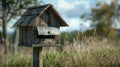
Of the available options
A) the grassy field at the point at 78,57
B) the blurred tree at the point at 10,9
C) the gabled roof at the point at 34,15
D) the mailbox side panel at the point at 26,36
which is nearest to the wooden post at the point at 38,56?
the mailbox side panel at the point at 26,36

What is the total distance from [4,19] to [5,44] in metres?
1.45

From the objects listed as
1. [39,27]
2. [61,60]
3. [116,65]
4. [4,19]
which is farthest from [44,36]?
[4,19]

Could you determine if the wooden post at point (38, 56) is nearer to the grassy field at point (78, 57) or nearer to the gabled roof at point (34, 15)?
the gabled roof at point (34, 15)

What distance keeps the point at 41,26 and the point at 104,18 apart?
119 feet

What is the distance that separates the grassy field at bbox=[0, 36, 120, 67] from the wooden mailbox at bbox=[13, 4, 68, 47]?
4.97 ft

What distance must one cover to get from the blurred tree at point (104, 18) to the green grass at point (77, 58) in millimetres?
31855

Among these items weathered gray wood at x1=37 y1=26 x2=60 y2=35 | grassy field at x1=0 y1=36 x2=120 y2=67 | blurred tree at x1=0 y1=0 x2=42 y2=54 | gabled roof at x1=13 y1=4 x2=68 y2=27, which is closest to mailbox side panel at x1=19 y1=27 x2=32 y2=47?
gabled roof at x1=13 y1=4 x2=68 y2=27

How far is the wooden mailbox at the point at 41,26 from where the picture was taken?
317 inches

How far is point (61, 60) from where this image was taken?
32.4 ft

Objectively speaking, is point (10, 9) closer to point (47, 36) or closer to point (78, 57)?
point (78, 57)

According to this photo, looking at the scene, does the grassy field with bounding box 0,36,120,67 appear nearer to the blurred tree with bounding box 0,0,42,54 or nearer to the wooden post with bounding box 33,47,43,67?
the wooden post with bounding box 33,47,43,67

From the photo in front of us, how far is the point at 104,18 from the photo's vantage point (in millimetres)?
43875

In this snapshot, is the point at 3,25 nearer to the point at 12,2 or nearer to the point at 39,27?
the point at 12,2

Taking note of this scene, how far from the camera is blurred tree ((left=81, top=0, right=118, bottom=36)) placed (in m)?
42.8
